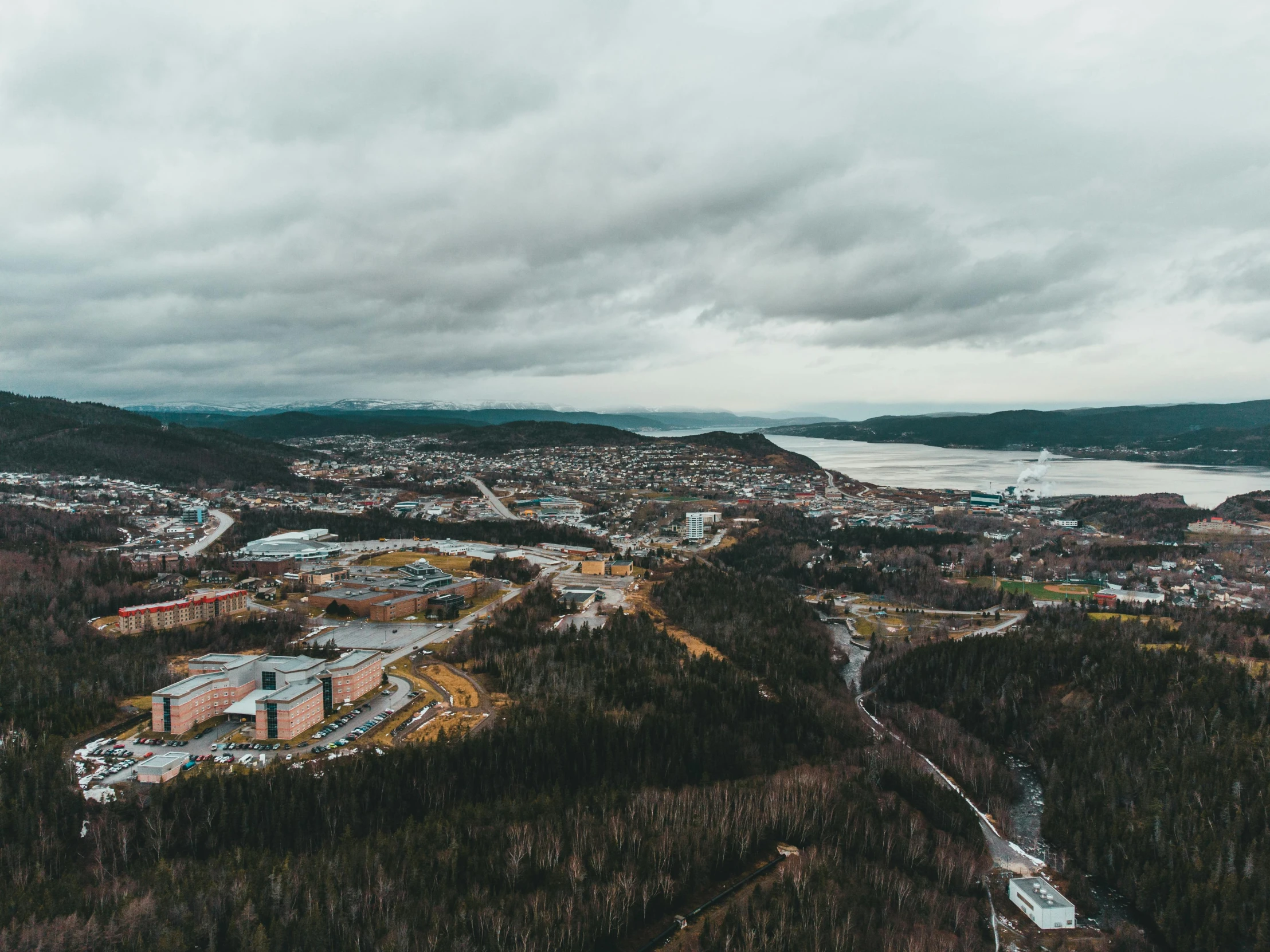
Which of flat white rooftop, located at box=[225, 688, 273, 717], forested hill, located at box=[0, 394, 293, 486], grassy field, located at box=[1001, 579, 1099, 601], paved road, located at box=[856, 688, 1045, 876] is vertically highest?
forested hill, located at box=[0, 394, 293, 486]

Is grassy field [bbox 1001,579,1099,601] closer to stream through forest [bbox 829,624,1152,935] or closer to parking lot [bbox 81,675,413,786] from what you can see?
stream through forest [bbox 829,624,1152,935]

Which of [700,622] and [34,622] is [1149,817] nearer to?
[700,622]

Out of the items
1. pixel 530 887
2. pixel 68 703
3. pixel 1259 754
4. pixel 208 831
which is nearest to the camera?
pixel 530 887

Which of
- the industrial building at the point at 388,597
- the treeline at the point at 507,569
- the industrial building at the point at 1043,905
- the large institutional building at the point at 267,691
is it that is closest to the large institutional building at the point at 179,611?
the industrial building at the point at 388,597

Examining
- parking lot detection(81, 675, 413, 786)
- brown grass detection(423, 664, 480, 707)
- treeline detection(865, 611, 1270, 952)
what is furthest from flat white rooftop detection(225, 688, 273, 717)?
treeline detection(865, 611, 1270, 952)

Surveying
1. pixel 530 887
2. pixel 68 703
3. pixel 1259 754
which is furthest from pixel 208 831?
pixel 1259 754

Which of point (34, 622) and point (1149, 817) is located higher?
point (34, 622)
